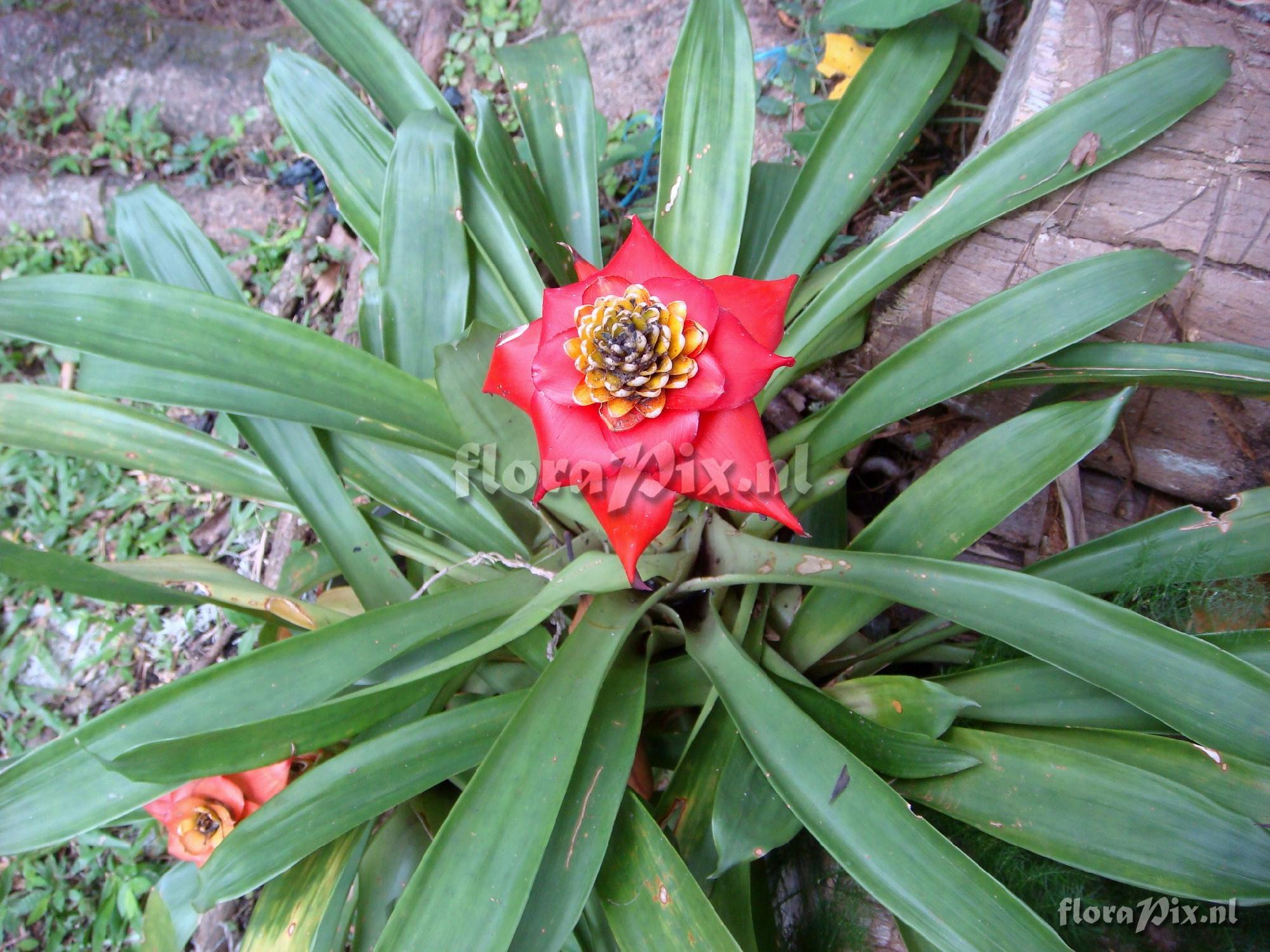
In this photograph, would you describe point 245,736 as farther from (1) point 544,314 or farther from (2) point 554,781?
(1) point 544,314

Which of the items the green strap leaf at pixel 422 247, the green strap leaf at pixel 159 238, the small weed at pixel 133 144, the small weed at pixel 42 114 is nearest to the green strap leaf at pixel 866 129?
the green strap leaf at pixel 422 247

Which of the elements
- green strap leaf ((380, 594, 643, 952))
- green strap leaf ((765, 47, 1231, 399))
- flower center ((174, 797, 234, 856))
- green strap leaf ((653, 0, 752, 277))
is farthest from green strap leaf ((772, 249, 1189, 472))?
flower center ((174, 797, 234, 856))

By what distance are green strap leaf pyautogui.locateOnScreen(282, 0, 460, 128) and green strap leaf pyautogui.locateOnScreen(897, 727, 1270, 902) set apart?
4.61 feet

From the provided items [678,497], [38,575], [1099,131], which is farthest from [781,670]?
[38,575]

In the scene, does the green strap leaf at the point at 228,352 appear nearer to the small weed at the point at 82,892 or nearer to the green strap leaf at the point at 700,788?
the green strap leaf at the point at 700,788

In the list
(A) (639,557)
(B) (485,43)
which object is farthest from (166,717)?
(B) (485,43)

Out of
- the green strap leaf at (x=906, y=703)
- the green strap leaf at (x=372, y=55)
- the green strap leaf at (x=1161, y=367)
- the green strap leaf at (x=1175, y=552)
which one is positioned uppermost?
the green strap leaf at (x=372, y=55)

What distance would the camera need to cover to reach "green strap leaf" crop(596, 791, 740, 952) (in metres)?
1.03

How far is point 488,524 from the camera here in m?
1.49

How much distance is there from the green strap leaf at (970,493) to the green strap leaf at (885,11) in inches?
31.2

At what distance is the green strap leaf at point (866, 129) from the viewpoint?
1447mm

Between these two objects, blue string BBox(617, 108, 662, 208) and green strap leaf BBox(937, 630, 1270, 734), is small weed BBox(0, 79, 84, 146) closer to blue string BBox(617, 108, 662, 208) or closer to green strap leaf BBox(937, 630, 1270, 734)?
blue string BBox(617, 108, 662, 208)

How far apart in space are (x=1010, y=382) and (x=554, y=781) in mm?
982

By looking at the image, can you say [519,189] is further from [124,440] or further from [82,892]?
[82,892]
